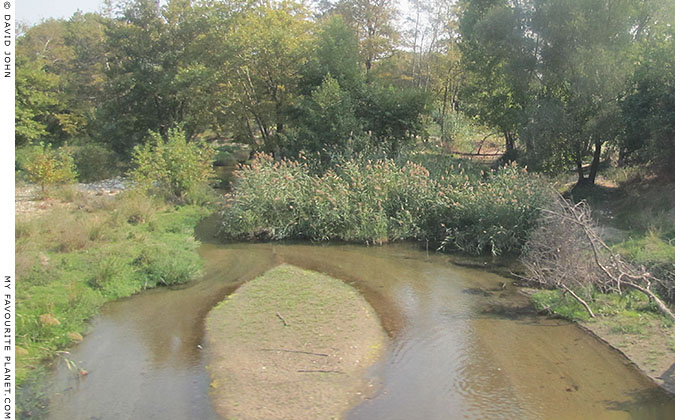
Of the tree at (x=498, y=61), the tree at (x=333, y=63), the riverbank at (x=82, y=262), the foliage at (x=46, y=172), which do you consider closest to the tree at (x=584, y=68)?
the tree at (x=498, y=61)

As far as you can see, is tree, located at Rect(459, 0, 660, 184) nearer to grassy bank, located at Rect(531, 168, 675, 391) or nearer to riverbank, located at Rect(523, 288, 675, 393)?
grassy bank, located at Rect(531, 168, 675, 391)

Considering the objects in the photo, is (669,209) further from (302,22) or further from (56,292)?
(302,22)

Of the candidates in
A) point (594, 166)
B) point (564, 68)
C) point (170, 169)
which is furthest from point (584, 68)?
point (170, 169)

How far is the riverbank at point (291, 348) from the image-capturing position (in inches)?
280

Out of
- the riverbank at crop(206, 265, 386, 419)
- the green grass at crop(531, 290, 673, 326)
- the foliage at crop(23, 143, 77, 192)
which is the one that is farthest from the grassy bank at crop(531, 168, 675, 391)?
the foliage at crop(23, 143, 77, 192)

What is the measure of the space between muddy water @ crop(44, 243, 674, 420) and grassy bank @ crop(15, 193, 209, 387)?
1.34ft

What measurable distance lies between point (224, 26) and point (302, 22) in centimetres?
372

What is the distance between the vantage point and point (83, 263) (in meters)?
11.9

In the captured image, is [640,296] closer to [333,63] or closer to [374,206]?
[374,206]

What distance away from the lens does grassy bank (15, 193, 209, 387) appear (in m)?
8.77

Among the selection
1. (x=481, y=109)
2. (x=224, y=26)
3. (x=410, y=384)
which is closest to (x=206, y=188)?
(x=224, y=26)

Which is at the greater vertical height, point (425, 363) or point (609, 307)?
point (609, 307)

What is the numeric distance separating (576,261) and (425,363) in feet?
13.1

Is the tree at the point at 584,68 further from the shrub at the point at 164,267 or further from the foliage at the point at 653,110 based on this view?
the shrub at the point at 164,267
